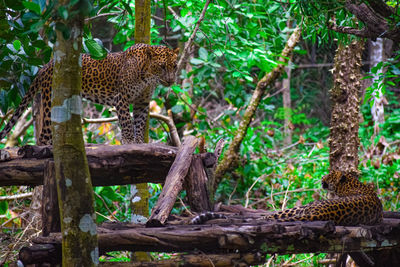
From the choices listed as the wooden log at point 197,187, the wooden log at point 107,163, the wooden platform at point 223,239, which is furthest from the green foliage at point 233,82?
the wooden platform at point 223,239

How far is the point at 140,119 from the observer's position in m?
6.18

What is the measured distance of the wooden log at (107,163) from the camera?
428 centimetres

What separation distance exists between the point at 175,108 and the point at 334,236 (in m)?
4.42

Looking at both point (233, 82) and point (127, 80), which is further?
point (233, 82)

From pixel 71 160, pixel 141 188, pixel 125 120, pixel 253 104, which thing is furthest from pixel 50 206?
pixel 253 104

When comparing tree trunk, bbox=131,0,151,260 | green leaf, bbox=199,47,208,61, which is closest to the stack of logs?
tree trunk, bbox=131,0,151,260

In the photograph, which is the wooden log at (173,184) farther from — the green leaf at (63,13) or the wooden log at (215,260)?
the green leaf at (63,13)

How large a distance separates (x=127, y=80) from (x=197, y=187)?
1897 mm

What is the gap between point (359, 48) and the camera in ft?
22.6

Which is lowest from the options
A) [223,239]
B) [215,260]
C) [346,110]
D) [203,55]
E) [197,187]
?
[215,260]

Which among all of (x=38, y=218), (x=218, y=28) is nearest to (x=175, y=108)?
(x=218, y=28)

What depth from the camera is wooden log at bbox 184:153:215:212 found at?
466cm

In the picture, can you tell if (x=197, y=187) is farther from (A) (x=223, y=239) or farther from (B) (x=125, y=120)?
(B) (x=125, y=120)

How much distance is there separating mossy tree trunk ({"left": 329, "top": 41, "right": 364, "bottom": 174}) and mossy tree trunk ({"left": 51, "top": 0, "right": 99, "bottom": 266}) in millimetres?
4660
